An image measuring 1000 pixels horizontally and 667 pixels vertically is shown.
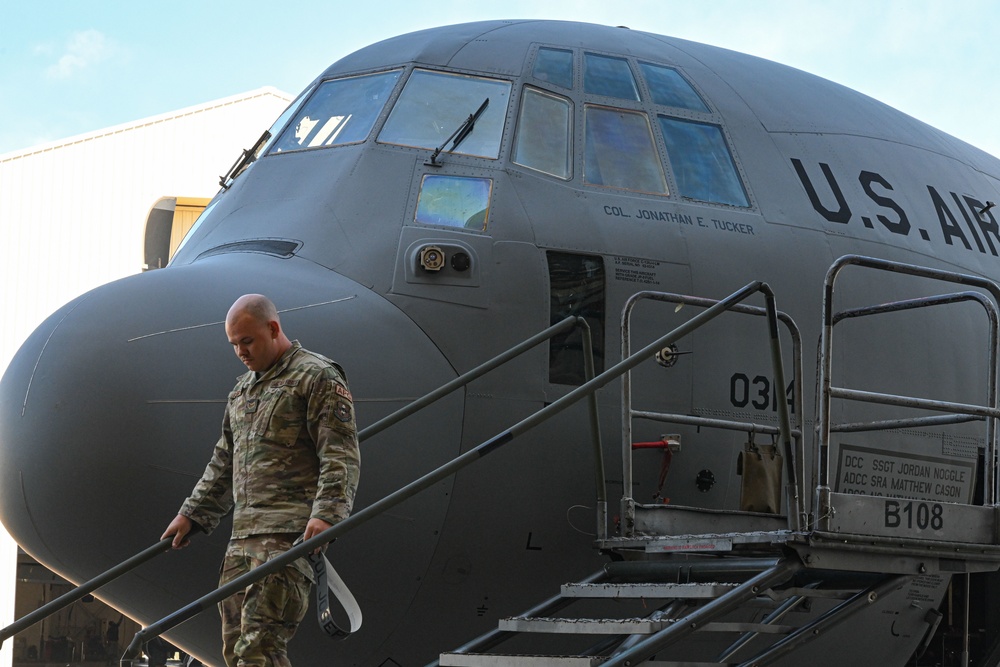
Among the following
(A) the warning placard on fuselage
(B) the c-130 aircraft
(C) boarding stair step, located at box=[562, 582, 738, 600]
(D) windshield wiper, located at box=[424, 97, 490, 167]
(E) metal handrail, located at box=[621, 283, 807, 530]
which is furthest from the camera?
(A) the warning placard on fuselage

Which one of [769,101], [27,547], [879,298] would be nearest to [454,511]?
[27,547]

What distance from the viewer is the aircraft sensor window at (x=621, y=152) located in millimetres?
6074

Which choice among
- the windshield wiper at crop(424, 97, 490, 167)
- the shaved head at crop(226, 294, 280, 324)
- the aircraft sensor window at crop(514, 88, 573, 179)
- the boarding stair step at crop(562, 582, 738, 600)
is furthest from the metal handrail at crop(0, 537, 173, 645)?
the aircraft sensor window at crop(514, 88, 573, 179)

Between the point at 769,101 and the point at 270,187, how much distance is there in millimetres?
2866

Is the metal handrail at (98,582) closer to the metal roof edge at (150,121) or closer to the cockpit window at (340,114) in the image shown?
the cockpit window at (340,114)

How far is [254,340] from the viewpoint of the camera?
412cm

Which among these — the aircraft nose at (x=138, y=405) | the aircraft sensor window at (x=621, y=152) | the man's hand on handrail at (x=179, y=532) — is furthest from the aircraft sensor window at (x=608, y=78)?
the man's hand on handrail at (x=179, y=532)

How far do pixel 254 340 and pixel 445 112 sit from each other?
2411 millimetres

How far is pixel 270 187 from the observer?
20.2 ft

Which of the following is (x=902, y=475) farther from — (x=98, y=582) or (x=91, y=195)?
(x=91, y=195)

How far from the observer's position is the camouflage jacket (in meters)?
3.99

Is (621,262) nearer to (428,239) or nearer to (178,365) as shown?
(428,239)

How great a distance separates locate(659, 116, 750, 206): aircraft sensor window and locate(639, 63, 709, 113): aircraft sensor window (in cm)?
13

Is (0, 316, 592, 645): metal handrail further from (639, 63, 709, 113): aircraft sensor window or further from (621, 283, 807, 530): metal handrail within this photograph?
(639, 63, 709, 113): aircraft sensor window
